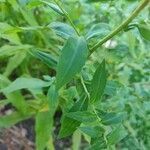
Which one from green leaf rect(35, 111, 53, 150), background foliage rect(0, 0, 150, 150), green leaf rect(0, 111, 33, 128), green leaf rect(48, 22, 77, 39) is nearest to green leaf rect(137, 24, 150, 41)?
background foliage rect(0, 0, 150, 150)

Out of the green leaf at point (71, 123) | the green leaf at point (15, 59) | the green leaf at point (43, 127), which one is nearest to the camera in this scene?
the green leaf at point (71, 123)

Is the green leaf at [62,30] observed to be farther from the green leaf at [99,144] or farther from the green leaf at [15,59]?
the green leaf at [15,59]

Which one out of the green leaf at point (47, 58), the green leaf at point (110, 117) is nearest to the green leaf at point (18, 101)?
the green leaf at point (47, 58)

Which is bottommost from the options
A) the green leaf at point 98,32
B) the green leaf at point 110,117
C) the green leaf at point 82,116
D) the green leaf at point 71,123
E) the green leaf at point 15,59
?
the green leaf at point 15,59

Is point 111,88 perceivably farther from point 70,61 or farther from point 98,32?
point 70,61

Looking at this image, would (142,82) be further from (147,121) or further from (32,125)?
(32,125)

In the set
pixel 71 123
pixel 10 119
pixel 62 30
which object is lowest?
pixel 10 119

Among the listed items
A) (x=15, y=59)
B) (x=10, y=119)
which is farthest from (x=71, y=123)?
(x=15, y=59)
